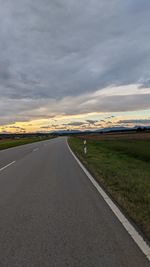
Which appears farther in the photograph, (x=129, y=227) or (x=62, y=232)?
(x=129, y=227)

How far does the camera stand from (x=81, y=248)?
15.0ft

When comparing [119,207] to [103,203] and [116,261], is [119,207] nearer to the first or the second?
[103,203]

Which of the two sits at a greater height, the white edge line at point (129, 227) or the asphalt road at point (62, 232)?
the asphalt road at point (62, 232)

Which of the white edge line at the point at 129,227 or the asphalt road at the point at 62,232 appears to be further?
the white edge line at the point at 129,227

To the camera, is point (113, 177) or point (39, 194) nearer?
point (39, 194)

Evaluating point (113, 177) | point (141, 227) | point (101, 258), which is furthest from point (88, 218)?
point (113, 177)

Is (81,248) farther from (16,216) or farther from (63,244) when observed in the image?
(16,216)

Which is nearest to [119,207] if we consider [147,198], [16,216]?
[147,198]

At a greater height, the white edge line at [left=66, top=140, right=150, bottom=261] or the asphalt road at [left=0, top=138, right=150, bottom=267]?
the asphalt road at [left=0, top=138, right=150, bottom=267]

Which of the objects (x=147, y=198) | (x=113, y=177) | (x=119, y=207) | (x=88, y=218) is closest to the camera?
(x=88, y=218)

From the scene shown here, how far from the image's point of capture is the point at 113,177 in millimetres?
11984

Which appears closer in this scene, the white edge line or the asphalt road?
the asphalt road

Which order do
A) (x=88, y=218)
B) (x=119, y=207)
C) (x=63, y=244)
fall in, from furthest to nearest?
(x=119, y=207) < (x=88, y=218) < (x=63, y=244)

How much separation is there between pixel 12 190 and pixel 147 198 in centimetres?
394
